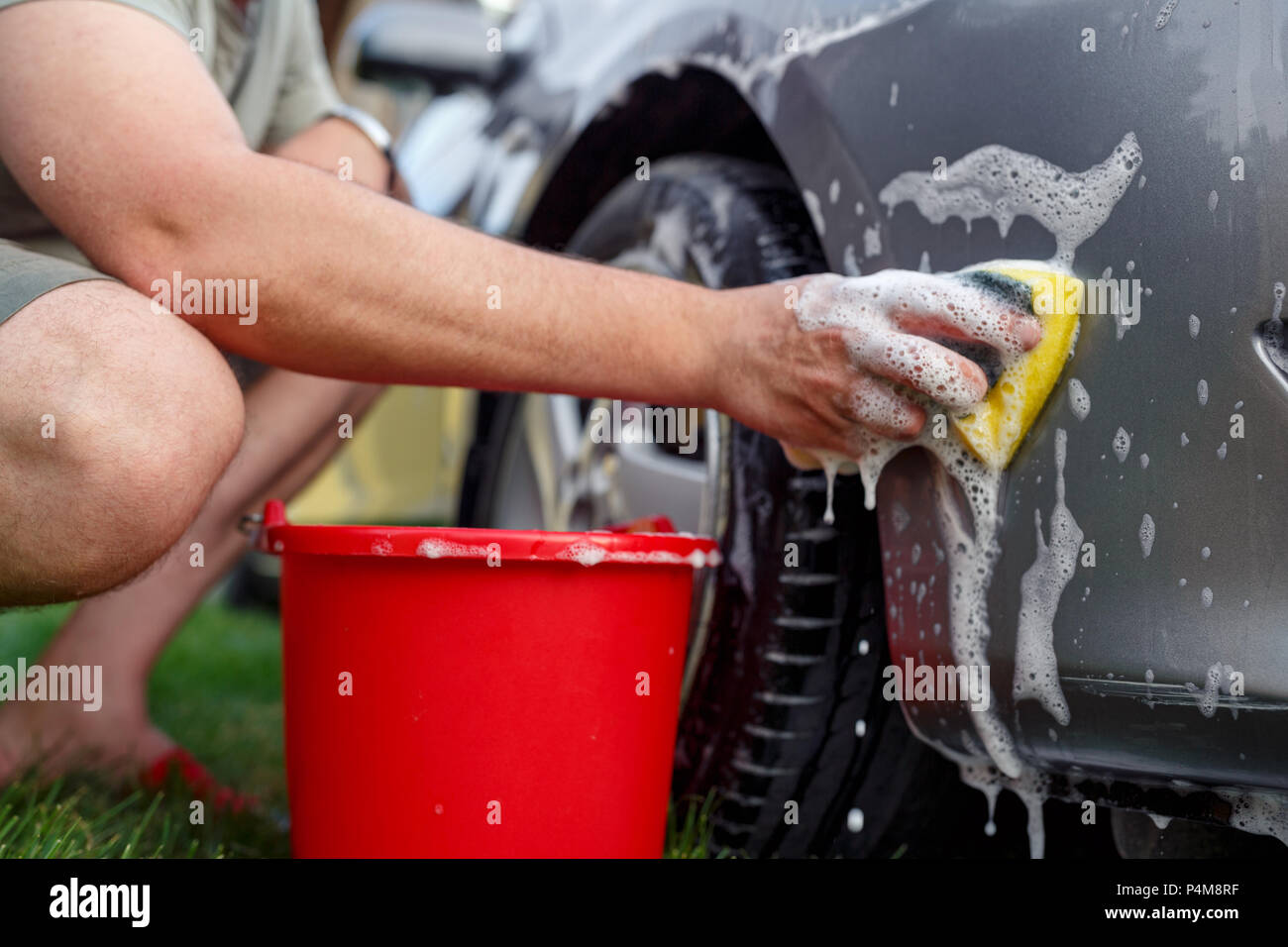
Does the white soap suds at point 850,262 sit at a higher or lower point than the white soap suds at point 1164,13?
lower

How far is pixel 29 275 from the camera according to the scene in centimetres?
101

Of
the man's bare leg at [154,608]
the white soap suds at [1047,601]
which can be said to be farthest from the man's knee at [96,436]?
the white soap suds at [1047,601]

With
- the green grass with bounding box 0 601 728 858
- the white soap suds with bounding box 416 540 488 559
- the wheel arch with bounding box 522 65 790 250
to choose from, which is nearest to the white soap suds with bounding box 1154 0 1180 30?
the wheel arch with bounding box 522 65 790 250

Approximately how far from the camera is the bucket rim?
0.98m

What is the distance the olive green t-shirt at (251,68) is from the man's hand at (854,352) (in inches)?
25.5

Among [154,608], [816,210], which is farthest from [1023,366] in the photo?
[154,608]

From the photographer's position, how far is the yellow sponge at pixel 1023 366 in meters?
0.86

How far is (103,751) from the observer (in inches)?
59.2

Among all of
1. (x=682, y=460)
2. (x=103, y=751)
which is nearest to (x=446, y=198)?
(x=682, y=460)

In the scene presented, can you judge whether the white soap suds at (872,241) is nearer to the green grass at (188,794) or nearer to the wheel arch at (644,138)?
the wheel arch at (644,138)

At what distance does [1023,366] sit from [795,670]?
37 cm

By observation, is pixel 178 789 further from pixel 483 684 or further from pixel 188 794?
pixel 483 684
